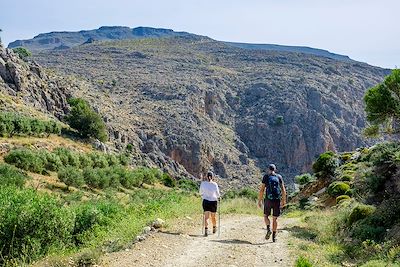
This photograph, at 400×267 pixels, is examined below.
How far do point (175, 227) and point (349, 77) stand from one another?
407 feet

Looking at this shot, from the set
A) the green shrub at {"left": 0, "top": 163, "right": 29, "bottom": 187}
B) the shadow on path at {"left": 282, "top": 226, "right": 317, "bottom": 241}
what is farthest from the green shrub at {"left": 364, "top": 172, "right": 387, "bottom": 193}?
the green shrub at {"left": 0, "top": 163, "right": 29, "bottom": 187}

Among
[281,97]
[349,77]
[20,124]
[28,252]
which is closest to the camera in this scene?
[28,252]

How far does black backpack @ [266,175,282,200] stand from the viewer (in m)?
12.2

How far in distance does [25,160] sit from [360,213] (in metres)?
28.2

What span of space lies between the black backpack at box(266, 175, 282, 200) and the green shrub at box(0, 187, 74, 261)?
19.2 ft

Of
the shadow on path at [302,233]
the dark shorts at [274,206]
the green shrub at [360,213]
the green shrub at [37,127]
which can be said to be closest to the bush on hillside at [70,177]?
the green shrub at [37,127]

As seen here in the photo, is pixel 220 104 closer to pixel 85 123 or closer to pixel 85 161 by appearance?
pixel 85 123

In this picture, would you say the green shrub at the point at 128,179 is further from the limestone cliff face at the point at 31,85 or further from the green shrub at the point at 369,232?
the green shrub at the point at 369,232

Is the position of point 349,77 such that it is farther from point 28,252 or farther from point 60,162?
point 28,252

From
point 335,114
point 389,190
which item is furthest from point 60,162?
point 335,114

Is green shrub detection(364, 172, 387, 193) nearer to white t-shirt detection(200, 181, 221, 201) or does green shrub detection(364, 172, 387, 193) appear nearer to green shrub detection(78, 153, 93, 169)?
white t-shirt detection(200, 181, 221, 201)

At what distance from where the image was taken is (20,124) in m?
42.6

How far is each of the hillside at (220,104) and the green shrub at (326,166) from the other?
4246 cm

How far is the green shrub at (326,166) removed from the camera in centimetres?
2881
